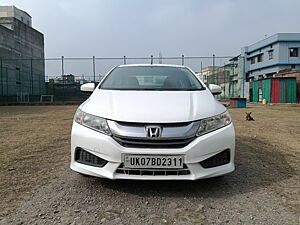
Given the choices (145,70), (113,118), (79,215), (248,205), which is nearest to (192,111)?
(113,118)

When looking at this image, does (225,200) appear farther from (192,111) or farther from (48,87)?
(48,87)

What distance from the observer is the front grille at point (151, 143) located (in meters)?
2.27

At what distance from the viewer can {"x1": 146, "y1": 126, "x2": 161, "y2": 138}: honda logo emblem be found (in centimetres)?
227

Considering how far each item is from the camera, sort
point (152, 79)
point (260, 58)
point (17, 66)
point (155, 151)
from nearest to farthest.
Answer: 1. point (155, 151)
2. point (152, 79)
3. point (17, 66)
4. point (260, 58)

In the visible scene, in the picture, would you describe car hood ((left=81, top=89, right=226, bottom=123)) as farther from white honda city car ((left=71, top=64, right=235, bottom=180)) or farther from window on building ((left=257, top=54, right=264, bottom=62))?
window on building ((left=257, top=54, right=264, bottom=62))

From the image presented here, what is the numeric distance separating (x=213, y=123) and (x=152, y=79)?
4.65 feet

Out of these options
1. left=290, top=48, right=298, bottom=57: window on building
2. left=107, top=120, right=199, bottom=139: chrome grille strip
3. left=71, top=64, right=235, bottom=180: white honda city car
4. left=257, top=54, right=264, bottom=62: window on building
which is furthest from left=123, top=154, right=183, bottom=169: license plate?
left=257, top=54, right=264, bottom=62: window on building

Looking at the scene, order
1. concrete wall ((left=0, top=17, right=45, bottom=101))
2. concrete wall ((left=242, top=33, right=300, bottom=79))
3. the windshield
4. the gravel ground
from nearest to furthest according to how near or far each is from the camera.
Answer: the gravel ground
the windshield
concrete wall ((left=0, top=17, right=45, bottom=101))
concrete wall ((left=242, top=33, right=300, bottom=79))

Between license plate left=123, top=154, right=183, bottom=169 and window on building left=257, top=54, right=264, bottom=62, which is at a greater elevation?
window on building left=257, top=54, right=264, bottom=62

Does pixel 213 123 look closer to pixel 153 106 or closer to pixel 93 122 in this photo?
pixel 153 106

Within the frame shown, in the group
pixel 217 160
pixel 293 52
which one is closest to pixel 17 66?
pixel 217 160

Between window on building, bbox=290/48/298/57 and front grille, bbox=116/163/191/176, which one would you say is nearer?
front grille, bbox=116/163/191/176

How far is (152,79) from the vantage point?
12.0ft

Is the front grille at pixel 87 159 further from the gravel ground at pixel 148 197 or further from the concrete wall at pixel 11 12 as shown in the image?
the concrete wall at pixel 11 12
